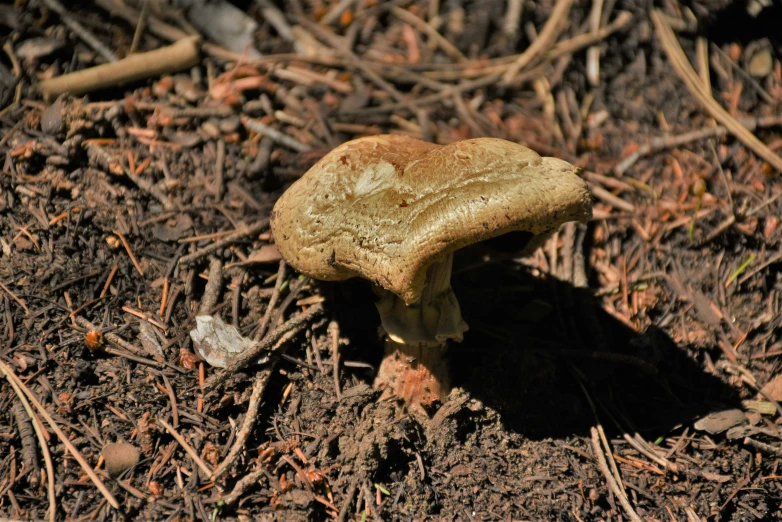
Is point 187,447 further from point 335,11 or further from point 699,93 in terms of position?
point 699,93

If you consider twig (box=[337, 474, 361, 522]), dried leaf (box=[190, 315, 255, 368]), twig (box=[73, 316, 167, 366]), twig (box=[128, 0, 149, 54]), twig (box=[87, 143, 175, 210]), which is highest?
twig (box=[128, 0, 149, 54])

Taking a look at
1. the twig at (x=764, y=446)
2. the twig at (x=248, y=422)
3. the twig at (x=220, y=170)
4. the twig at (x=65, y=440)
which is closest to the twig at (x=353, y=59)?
the twig at (x=220, y=170)

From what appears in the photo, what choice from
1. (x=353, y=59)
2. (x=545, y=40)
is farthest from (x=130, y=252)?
(x=545, y=40)

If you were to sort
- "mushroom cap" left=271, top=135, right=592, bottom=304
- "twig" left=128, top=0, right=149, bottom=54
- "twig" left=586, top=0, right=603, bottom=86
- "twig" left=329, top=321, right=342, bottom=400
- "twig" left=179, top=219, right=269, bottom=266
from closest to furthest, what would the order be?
"mushroom cap" left=271, top=135, right=592, bottom=304 < "twig" left=329, top=321, right=342, bottom=400 < "twig" left=179, top=219, right=269, bottom=266 < "twig" left=128, top=0, right=149, bottom=54 < "twig" left=586, top=0, right=603, bottom=86

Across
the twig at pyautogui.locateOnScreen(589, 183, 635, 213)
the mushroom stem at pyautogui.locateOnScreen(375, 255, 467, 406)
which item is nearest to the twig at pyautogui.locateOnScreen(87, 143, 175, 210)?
the mushroom stem at pyautogui.locateOnScreen(375, 255, 467, 406)

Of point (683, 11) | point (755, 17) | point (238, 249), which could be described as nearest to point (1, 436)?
point (238, 249)

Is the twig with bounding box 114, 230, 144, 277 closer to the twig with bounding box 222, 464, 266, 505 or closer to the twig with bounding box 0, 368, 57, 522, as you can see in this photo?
the twig with bounding box 0, 368, 57, 522

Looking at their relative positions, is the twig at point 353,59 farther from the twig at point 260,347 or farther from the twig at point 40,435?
the twig at point 40,435
